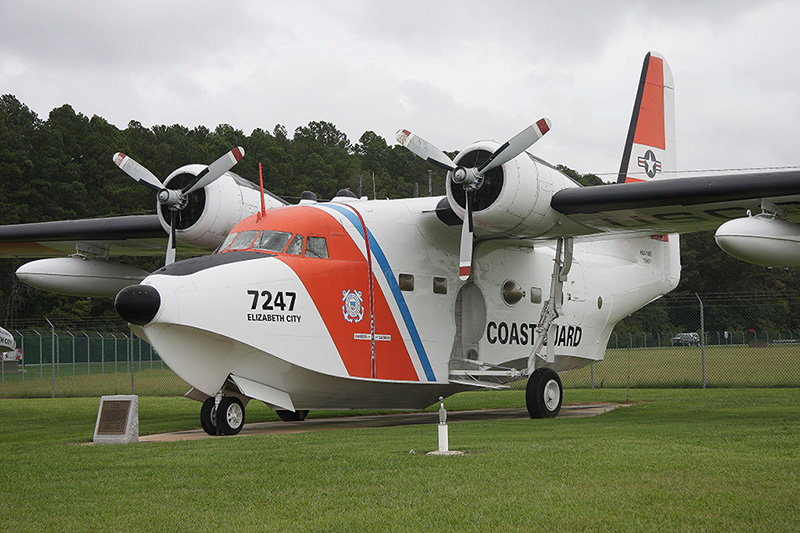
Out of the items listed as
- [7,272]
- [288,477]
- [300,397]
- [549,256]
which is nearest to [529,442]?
[288,477]

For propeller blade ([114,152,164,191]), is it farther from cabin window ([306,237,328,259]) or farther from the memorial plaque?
the memorial plaque

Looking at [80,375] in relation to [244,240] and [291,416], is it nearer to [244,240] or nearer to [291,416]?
[291,416]

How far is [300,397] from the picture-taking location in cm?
1321

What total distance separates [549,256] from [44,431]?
1032 cm

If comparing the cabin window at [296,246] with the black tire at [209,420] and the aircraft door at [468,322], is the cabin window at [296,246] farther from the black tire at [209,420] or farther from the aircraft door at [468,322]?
the aircraft door at [468,322]

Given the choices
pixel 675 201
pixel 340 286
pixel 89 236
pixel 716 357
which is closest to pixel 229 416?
pixel 340 286

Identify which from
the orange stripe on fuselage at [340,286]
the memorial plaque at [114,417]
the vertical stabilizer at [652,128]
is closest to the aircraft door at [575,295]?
the vertical stabilizer at [652,128]

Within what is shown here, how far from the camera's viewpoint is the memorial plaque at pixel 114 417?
11.5m

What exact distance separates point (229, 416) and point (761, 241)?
8247 millimetres

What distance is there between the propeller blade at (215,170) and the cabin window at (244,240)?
1702mm

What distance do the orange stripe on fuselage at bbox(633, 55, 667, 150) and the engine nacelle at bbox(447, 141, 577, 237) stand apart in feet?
19.6

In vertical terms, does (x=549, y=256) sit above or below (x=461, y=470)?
above

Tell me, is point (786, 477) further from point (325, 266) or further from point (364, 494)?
point (325, 266)

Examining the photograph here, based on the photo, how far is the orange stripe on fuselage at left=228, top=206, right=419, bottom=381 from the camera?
42.5ft
